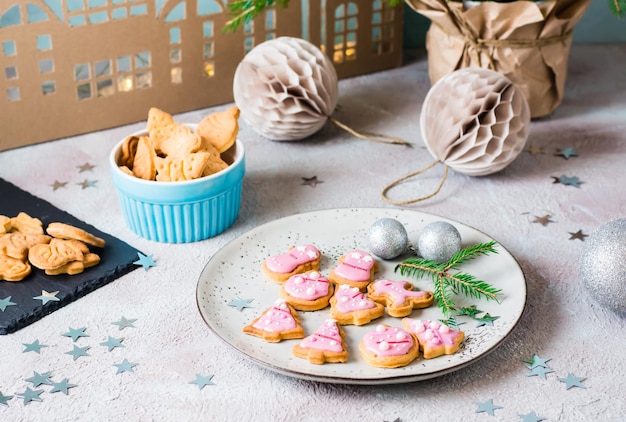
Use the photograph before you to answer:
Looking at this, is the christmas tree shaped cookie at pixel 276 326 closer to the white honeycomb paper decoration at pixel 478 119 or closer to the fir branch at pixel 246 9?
the white honeycomb paper decoration at pixel 478 119

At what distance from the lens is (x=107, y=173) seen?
107cm

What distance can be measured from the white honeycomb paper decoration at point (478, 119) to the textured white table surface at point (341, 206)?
0.05 metres

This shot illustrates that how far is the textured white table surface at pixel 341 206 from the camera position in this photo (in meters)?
0.68

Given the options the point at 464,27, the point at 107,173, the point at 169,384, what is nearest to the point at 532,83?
Answer: the point at 464,27

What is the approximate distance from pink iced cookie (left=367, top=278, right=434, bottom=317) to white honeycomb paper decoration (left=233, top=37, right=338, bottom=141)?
0.36m

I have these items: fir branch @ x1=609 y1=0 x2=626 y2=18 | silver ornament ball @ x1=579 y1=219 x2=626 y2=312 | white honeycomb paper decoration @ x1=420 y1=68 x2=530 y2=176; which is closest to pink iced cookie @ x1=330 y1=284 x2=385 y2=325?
silver ornament ball @ x1=579 y1=219 x2=626 y2=312

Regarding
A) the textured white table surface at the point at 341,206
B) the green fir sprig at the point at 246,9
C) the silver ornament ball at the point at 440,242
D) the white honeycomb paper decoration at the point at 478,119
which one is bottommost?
the textured white table surface at the point at 341,206

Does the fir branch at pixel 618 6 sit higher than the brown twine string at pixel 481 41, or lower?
higher

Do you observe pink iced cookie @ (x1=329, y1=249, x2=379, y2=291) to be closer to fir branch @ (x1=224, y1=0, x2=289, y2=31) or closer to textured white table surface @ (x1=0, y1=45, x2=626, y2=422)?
textured white table surface @ (x1=0, y1=45, x2=626, y2=422)

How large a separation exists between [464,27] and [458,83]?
16 centimetres

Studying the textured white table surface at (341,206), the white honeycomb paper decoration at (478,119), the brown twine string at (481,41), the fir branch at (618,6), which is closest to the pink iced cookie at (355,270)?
the textured white table surface at (341,206)

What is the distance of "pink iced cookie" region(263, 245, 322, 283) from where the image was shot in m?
0.82

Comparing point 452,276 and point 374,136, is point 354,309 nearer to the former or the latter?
point 452,276

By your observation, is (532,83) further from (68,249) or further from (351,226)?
(68,249)
